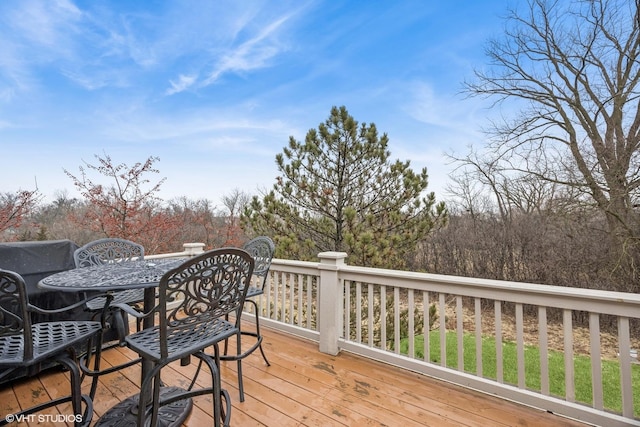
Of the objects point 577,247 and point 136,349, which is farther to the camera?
point 577,247

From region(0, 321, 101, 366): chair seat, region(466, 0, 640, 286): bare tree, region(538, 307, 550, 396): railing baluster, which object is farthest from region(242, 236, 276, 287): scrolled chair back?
region(466, 0, 640, 286): bare tree

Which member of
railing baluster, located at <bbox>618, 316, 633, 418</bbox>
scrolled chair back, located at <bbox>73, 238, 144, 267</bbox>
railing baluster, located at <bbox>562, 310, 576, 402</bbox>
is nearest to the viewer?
railing baluster, located at <bbox>618, 316, 633, 418</bbox>

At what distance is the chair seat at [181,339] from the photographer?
1335 mm

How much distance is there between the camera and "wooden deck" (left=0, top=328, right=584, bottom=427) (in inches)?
71.8

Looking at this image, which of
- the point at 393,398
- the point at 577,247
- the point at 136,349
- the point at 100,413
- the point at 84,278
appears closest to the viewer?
the point at 136,349

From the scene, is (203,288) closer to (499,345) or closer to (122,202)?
(499,345)

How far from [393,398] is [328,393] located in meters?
0.46

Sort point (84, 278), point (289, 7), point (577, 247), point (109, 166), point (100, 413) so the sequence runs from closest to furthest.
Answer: point (84, 278) < point (100, 413) < point (289, 7) < point (577, 247) < point (109, 166)

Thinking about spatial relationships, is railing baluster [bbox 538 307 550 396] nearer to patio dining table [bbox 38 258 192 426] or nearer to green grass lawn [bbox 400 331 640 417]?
green grass lawn [bbox 400 331 640 417]

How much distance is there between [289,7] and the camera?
181 inches

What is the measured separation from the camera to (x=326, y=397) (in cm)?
207

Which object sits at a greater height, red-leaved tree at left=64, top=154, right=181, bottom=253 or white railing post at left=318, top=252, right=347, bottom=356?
red-leaved tree at left=64, top=154, right=181, bottom=253

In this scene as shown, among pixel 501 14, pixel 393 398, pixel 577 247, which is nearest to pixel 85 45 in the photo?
pixel 393 398

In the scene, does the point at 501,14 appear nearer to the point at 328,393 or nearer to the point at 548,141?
→ the point at 548,141
